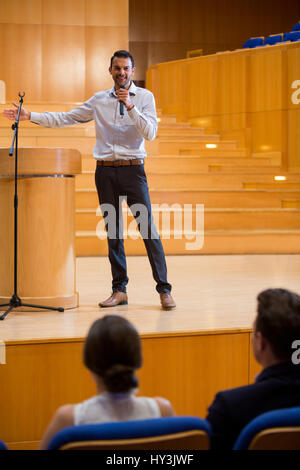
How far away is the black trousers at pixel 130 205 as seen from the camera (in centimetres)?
232

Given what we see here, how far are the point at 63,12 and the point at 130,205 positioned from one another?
4.03 meters

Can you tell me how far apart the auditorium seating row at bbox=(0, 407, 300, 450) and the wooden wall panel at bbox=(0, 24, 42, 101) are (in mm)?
A: 5245

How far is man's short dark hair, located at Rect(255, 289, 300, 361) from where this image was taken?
3.47 feet

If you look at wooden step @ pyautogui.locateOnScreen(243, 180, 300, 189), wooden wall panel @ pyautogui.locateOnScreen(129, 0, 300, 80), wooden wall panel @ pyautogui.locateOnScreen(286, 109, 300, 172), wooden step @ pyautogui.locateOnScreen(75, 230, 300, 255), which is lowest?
wooden step @ pyautogui.locateOnScreen(75, 230, 300, 255)

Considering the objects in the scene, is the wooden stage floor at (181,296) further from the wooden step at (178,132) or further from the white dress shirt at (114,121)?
the wooden step at (178,132)

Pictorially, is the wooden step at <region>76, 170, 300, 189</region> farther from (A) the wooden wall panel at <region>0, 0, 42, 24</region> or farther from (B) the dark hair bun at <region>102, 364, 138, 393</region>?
(B) the dark hair bun at <region>102, 364, 138, 393</region>

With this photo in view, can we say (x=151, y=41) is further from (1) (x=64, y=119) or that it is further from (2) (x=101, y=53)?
(1) (x=64, y=119)

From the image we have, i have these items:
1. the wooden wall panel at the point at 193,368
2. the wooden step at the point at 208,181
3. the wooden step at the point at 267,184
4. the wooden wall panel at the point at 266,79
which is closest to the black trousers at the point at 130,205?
the wooden wall panel at the point at 193,368

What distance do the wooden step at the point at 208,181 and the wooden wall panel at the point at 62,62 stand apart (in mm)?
1696

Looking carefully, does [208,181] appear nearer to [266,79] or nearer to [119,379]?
[266,79]

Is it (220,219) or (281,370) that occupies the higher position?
(220,219)

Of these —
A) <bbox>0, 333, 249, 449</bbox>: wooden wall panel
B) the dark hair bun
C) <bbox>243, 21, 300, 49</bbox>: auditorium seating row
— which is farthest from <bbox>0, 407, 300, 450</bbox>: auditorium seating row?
<bbox>243, 21, 300, 49</bbox>: auditorium seating row

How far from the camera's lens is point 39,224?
7.47ft

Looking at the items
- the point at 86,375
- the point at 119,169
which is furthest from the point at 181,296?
the point at 86,375
